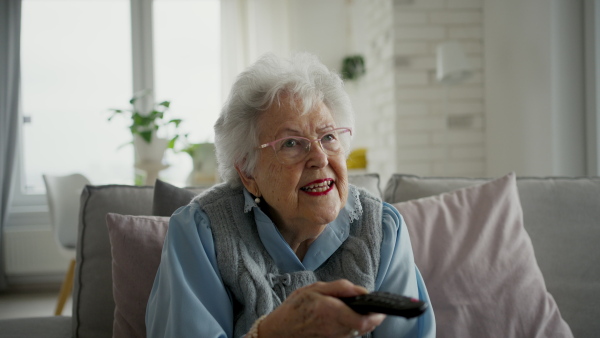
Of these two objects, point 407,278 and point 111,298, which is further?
point 111,298

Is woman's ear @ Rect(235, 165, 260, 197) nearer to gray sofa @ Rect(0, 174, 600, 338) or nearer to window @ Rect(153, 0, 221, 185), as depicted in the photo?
gray sofa @ Rect(0, 174, 600, 338)

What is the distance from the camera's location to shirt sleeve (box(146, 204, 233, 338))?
43.8 inches

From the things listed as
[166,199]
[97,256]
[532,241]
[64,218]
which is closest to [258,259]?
[166,199]

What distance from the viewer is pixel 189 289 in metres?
1.14

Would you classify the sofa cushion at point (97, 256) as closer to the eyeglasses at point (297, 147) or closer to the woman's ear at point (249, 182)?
the woman's ear at point (249, 182)

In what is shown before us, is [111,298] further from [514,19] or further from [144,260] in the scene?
[514,19]

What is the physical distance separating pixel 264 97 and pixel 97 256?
74cm

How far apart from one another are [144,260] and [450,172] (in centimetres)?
280

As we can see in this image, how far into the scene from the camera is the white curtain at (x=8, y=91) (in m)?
4.41

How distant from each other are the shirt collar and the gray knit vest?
0.04 ft

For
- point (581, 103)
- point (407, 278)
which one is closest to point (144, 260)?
point (407, 278)

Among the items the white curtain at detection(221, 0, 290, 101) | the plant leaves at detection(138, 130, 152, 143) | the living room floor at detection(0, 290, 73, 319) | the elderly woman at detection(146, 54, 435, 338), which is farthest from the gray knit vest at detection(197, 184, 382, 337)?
the white curtain at detection(221, 0, 290, 101)

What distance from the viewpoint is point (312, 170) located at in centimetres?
126

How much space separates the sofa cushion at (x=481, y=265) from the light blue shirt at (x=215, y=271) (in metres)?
0.18
